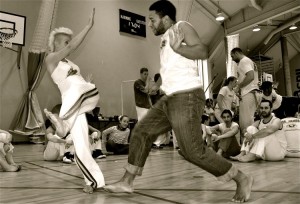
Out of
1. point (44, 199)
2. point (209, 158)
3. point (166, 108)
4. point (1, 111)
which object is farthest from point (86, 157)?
point (1, 111)

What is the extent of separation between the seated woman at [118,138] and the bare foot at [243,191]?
142 inches

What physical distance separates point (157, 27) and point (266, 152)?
105 inches

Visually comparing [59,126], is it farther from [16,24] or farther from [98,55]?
[98,55]

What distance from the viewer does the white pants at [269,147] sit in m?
3.80

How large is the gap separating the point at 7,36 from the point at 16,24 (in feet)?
1.58

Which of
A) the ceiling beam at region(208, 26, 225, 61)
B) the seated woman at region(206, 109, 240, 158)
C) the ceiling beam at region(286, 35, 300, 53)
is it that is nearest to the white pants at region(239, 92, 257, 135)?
the seated woman at region(206, 109, 240, 158)

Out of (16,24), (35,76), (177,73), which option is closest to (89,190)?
(177,73)

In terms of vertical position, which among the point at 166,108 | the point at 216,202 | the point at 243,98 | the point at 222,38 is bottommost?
the point at 216,202

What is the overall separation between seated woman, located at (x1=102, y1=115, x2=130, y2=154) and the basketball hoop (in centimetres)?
415

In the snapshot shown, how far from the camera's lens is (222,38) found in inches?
533

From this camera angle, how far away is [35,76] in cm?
804

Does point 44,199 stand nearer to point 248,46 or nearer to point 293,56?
point 248,46

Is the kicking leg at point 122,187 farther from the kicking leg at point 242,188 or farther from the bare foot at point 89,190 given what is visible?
the kicking leg at point 242,188

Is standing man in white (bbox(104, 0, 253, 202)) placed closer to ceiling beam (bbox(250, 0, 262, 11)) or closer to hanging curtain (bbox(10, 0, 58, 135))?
hanging curtain (bbox(10, 0, 58, 135))
